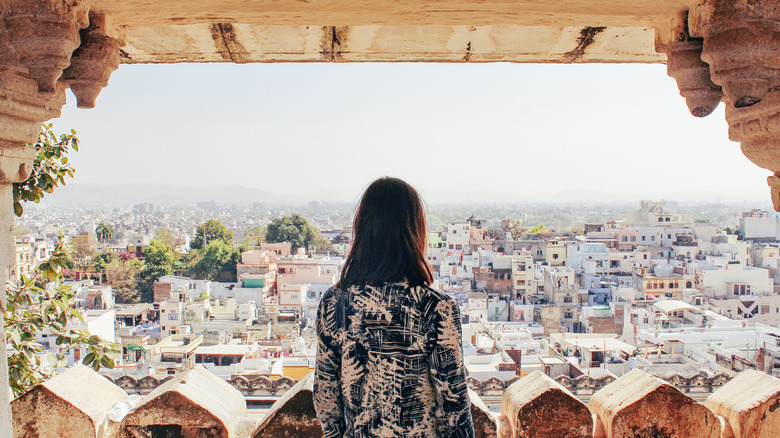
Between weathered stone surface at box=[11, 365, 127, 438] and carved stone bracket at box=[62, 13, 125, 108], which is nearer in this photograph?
weathered stone surface at box=[11, 365, 127, 438]

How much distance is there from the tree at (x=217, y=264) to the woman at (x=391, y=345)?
36754 millimetres

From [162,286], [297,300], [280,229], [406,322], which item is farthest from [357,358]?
[280,229]

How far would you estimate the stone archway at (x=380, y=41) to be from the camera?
1154 millimetres

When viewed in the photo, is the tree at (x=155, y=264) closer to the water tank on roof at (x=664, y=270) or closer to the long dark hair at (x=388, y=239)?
the water tank on roof at (x=664, y=270)

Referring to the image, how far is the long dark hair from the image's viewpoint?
3.20 feet

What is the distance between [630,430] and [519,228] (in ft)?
150

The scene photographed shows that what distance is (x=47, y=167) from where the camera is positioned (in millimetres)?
2219

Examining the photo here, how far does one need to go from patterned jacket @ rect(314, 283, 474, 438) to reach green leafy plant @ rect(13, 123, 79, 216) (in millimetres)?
1630

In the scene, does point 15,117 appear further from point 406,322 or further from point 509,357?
point 509,357

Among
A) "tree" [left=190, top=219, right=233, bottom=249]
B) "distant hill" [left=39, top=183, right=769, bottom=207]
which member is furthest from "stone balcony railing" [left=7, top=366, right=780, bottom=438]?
"distant hill" [left=39, top=183, right=769, bottom=207]

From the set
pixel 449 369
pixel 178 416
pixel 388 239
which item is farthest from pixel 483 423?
pixel 178 416

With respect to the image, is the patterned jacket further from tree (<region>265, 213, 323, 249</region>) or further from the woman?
tree (<region>265, 213, 323, 249</region>)

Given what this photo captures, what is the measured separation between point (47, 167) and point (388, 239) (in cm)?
180

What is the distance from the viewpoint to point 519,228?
45938 mm
